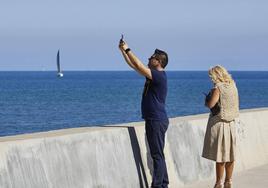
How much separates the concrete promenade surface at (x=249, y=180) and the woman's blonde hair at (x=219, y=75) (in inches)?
63.2

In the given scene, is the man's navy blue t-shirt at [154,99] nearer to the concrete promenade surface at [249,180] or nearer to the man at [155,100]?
the man at [155,100]

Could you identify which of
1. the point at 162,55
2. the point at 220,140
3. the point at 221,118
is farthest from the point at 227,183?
the point at 162,55

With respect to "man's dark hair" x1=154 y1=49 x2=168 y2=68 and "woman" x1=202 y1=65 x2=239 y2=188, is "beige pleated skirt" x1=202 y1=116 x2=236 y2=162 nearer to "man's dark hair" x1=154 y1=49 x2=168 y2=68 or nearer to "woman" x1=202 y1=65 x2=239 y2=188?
"woman" x1=202 y1=65 x2=239 y2=188

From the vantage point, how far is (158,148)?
9562 mm

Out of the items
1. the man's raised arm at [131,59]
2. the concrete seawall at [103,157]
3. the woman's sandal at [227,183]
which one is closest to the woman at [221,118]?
the woman's sandal at [227,183]

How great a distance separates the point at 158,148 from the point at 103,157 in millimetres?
617

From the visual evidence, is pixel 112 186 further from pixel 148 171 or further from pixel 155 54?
pixel 155 54

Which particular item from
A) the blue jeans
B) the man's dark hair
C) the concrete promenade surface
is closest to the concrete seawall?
the concrete promenade surface

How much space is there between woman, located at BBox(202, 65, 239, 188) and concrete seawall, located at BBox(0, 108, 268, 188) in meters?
0.69

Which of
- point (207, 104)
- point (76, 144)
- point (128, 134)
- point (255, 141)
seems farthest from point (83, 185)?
point (255, 141)

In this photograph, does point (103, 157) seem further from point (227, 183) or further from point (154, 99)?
point (227, 183)

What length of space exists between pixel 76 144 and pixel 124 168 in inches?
34.4

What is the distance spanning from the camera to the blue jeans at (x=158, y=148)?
942 centimetres

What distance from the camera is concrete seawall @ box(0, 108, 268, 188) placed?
8492mm
